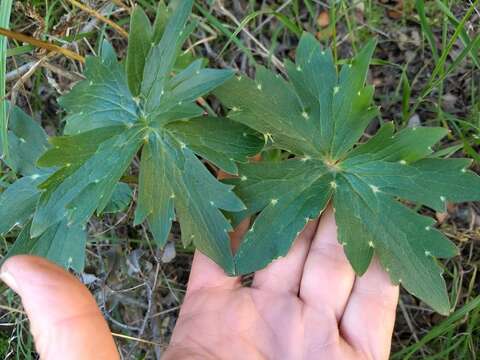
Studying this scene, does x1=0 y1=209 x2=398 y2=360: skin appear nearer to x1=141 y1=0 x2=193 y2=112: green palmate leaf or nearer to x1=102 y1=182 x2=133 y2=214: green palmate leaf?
x1=102 y1=182 x2=133 y2=214: green palmate leaf

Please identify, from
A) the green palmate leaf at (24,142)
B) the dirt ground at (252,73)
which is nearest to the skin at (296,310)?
the dirt ground at (252,73)

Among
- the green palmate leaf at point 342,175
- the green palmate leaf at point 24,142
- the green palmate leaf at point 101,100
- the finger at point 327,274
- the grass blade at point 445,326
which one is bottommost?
the grass blade at point 445,326

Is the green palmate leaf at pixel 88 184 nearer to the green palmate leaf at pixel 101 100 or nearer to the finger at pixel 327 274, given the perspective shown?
the green palmate leaf at pixel 101 100

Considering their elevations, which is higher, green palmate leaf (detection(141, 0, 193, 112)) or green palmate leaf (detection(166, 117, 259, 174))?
green palmate leaf (detection(141, 0, 193, 112))

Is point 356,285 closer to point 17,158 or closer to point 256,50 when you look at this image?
point 256,50

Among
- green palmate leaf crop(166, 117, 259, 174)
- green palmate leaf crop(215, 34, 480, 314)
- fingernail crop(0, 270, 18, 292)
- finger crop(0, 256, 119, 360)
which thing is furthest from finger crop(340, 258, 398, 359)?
fingernail crop(0, 270, 18, 292)
